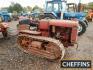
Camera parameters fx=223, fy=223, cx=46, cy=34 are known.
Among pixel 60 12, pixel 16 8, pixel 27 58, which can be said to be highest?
pixel 60 12

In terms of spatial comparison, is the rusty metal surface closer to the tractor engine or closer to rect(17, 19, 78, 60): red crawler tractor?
rect(17, 19, 78, 60): red crawler tractor

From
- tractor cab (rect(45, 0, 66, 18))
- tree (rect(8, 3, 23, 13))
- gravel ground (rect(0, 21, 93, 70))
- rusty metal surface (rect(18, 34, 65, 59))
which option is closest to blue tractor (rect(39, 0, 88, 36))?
tractor cab (rect(45, 0, 66, 18))

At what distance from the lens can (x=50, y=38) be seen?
7.65m

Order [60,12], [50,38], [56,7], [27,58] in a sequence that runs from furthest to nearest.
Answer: [56,7] < [60,12] < [50,38] < [27,58]

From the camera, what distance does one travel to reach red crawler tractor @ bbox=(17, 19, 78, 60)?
7.34 m

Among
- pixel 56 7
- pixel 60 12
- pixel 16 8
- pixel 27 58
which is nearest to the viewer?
pixel 27 58

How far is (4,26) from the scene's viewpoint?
33.2 feet

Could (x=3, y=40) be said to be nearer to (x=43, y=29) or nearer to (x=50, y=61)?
(x=43, y=29)

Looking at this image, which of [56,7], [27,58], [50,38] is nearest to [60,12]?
[56,7]

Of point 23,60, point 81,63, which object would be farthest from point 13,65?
point 81,63

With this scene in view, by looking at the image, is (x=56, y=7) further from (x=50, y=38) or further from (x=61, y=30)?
(x=50, y=38)

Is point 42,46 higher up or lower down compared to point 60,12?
lower down

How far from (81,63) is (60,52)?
1.50 meters

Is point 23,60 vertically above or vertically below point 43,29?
below
